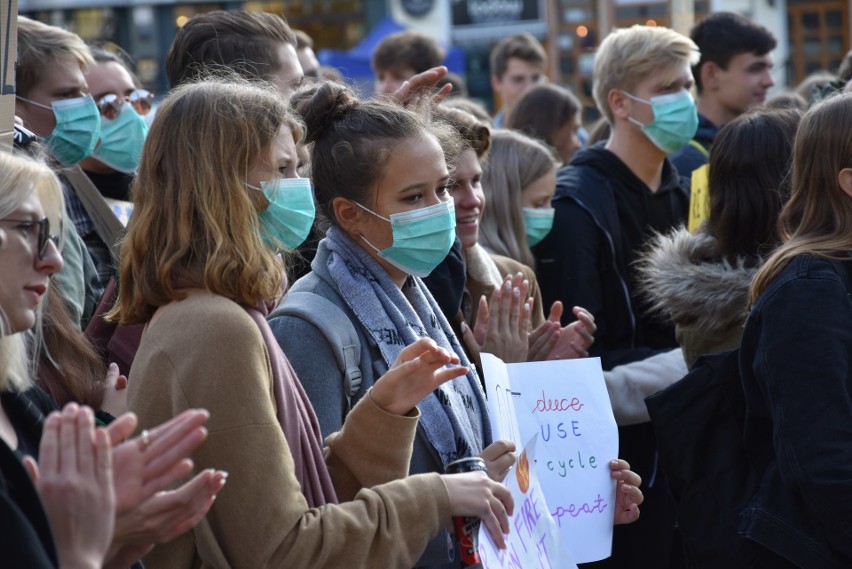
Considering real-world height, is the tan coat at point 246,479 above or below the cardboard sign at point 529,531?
above

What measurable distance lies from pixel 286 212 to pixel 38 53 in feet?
6.52

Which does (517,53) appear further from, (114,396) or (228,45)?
(114,396)

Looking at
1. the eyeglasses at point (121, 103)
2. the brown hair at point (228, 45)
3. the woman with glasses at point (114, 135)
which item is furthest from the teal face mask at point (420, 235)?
the eyeglasses at point (121, 103)

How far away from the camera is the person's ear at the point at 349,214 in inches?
120

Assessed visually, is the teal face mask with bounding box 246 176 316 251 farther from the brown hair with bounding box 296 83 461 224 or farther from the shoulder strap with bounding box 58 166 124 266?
the shoulder strap with bounding box 58 166 124 266

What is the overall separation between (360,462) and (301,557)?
361 mm

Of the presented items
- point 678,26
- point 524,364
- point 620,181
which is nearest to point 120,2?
point 678,26

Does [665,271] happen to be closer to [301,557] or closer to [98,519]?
[301,557]

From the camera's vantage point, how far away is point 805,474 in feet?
8.75

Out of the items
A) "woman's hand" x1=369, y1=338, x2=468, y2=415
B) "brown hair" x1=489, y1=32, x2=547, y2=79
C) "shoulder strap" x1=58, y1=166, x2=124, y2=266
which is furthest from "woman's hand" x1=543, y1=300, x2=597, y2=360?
"brown hair" x1=489, y1=32, x2=547, y2=79

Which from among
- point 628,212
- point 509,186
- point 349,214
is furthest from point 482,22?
point 349,214

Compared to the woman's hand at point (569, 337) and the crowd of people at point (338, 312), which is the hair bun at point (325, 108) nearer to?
the crowd of people at point (338, 312)

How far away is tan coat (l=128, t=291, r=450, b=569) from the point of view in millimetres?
2219

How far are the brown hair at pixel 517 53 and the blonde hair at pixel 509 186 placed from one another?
427 cm
